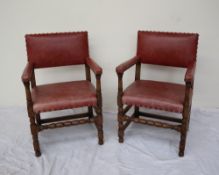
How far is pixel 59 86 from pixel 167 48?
0.94 m

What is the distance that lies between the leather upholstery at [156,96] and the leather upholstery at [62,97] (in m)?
0.28

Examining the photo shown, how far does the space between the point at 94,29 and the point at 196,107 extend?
4.26ft

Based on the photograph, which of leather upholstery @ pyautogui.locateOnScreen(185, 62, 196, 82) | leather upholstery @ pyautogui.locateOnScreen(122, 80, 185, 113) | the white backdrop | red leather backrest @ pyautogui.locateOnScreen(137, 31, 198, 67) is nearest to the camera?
leather upholstery @ pyautogui.locateOnScreen(185, 62, 196, 82)

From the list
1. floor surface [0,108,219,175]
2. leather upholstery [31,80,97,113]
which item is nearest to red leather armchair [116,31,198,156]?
floor surface [0,108,219,175]

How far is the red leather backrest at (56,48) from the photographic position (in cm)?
203

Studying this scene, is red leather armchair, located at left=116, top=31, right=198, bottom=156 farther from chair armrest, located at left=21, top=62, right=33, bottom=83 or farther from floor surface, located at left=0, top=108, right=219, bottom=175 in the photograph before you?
chair armrest, located at left=21, top=62, right=33, bottom=83

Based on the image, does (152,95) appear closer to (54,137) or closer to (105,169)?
(105,169)

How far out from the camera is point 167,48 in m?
2.04

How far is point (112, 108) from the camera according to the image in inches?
103

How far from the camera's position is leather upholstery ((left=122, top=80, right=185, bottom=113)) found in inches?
69.3

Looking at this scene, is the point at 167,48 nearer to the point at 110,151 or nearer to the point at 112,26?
the point at 112,26

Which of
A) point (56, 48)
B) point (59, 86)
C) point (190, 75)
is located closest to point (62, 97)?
point (59, 86)

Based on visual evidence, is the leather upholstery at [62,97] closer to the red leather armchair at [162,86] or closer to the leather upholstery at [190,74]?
the red leather armchair at [162,86]

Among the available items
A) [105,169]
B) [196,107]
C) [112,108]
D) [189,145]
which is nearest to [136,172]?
[105,169]
